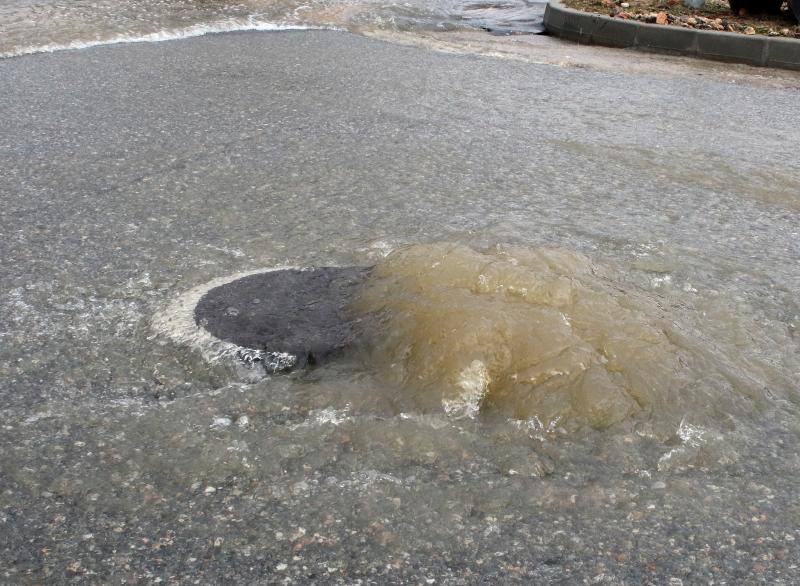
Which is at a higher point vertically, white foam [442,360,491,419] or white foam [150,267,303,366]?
white foam [442,360,491,419]

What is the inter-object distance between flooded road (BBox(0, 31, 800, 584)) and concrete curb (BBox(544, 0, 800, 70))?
4.35 metres

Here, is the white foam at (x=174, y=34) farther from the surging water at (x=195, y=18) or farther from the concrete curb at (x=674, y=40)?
the concrete curb at (x=674, y=40)

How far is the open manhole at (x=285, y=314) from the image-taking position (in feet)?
9.32

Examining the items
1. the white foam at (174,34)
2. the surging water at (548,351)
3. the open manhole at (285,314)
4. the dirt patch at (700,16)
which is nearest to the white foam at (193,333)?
the open manhole at (285,314)

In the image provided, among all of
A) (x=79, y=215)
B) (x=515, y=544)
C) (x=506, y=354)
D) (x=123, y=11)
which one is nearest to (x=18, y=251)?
(x=79, y=215)

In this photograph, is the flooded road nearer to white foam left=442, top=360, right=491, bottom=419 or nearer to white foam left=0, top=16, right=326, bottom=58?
white foam left=442, top=360, right=491, bottom=419

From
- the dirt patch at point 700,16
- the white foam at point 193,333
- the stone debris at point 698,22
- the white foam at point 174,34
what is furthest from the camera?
the dirt patch at point 700,16

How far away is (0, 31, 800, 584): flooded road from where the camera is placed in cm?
205

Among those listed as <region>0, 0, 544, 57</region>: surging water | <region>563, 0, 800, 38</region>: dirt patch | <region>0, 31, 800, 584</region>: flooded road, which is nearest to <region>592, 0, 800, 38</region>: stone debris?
<region>563, 0, 800, 38</region>: dirt patch

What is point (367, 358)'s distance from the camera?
2791 mm

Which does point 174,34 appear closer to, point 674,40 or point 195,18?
point 195,18

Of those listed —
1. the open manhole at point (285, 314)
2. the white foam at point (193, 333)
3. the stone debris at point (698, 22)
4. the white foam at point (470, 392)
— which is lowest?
the white foam at point (193, 333)

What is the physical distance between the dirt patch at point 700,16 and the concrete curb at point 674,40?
47 cm

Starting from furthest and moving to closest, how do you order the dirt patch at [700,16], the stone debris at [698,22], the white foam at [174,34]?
the dirt patch at [700,16], the stone debris at [698,22], the white foam at [174,34]
